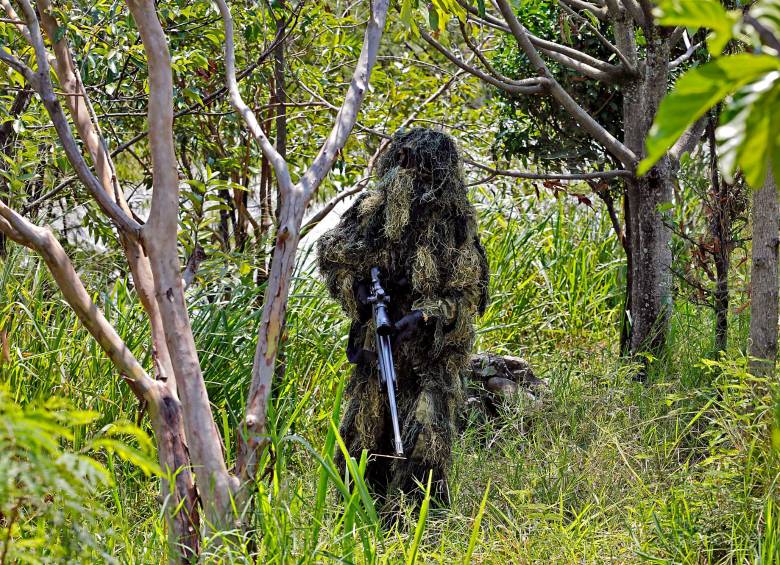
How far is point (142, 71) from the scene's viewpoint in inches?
218

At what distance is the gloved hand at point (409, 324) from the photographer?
4125 millimetres

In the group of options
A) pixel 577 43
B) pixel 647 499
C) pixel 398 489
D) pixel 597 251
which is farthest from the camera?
pixel 597 251

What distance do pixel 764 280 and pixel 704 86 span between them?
379cm

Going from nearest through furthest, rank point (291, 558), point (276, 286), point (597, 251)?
point (291, 558)
point (276, 286)
point (597, 251)

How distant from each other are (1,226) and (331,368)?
2614mm

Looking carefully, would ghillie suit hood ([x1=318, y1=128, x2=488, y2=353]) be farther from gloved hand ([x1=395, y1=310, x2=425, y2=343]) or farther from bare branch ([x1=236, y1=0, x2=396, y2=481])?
bare branch ([x1=236, y1=0, x2=396, y2=481])

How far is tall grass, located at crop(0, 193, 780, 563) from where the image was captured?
3375 millimetres

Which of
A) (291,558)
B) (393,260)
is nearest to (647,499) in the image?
(393,260)

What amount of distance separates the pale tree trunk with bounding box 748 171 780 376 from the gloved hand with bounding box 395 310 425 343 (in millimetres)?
1588

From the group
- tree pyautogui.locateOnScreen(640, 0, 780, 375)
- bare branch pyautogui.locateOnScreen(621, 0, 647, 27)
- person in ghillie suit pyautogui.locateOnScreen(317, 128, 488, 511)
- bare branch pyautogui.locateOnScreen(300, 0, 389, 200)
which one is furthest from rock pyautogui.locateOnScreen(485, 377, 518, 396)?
tree pyautogui.locateOnScreen(640, 0, 780, 375)

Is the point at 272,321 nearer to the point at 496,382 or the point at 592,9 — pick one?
the point at 496,382

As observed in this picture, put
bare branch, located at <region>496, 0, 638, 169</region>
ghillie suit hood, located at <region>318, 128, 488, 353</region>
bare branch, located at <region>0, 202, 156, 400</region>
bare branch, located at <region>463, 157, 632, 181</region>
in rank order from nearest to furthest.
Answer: bare branch, located at <region>0, 202, 156, 400</region> < ghillie suit hood, located at <region>318, 128, 488, 353</region> < bare branch, located at <region>496, 0, 638, 169</region> < bare branch, located at <region>463, 157, 632, 181</region>

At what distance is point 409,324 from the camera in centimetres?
412

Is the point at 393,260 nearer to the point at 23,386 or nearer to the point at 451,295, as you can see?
the point at 451,295
